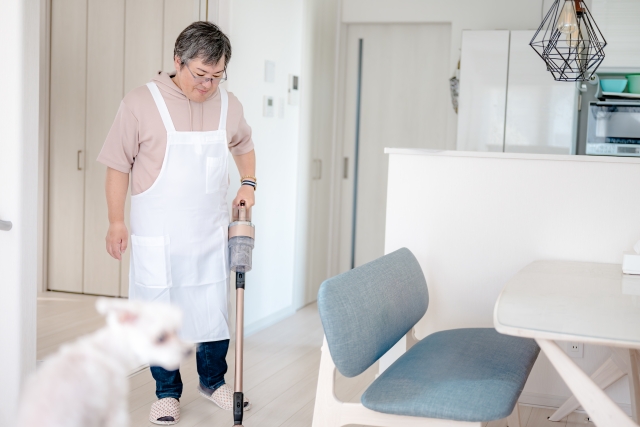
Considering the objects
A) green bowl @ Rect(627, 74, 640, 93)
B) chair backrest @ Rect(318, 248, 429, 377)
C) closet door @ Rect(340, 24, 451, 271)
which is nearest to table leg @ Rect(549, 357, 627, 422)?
chair backrest @ Rect(318, 248, 429, 377)

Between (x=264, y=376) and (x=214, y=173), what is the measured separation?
1107mm

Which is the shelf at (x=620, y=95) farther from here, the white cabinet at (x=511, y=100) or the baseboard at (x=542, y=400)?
the baseboard at (x=542, y=400)

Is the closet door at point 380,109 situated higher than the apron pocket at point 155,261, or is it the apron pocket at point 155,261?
the closet door at point 380,109

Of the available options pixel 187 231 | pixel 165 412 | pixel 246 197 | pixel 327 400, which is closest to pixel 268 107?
pixel 246 197

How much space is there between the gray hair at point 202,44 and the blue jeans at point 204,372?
41.1 inches

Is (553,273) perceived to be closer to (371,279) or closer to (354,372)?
(371,279)

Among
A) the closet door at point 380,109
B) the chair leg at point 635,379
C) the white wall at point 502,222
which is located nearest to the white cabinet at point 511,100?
the closet door at point 380,109

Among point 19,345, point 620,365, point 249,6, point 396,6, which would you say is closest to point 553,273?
point 620,365

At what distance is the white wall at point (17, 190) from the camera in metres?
2.13

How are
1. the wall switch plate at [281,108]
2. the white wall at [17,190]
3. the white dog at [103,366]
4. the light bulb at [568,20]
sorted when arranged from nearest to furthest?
the white dog at [103,366] → the light bulb at [568,20] → the white wall at [17,190] → the wall switch plate at [281,108]

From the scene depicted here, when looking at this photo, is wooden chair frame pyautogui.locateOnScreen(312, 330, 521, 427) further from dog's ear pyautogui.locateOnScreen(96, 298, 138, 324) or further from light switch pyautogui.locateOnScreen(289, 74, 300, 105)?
light switch pyautogui.locateOnScreen(289, 74, 300, 105)

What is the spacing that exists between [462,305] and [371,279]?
90cm

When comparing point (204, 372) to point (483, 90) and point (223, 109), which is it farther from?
point (483, 90)

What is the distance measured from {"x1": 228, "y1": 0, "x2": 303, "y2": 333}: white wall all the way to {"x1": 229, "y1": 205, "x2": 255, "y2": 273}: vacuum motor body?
106 cm
